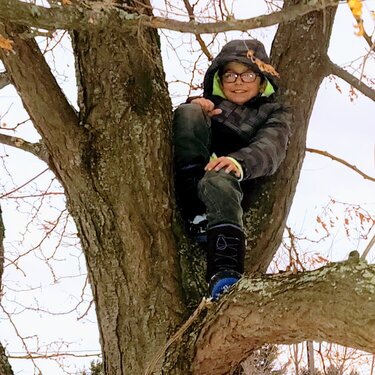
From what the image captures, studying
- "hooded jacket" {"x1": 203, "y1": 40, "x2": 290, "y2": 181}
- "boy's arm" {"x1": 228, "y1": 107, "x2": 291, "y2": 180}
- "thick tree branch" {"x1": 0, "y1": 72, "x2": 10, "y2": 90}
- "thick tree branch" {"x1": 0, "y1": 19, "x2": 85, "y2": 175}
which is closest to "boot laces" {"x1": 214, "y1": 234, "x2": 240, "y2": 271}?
"boy's arm" {"x1": 228, "y1": 107, "x2": 291, "y2": 180}

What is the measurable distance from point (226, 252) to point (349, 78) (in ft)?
5.05

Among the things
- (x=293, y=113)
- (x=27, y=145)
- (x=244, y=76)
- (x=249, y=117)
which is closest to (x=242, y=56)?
(x=244, y=76)

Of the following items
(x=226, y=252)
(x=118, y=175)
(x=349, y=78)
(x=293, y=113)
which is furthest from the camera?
(x=349, y=78)

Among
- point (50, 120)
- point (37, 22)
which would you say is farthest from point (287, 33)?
point (37, 22)

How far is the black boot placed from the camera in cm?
259

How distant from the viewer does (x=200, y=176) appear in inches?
116

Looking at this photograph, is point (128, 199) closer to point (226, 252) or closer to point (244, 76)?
point (226, 252)

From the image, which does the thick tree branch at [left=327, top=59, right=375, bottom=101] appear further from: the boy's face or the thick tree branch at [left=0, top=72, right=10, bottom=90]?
the thick tree branch at [left=0, top=72, right=10, bottom=90]

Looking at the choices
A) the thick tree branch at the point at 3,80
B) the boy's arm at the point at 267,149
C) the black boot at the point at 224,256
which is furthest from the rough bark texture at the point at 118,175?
the thick tree branch at the point at 3,80

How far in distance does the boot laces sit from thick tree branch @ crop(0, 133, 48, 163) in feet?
3.09

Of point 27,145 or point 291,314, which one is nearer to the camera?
point 291,314

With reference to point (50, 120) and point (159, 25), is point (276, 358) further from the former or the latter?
point (159, 25)

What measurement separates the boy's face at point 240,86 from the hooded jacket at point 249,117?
0.02 m

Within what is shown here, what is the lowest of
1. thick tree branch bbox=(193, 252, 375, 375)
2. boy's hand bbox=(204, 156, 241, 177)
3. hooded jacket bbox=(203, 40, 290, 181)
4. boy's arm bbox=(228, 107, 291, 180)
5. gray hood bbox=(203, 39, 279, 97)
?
thick tree branch bbox=(193, 252, 375, 375)
